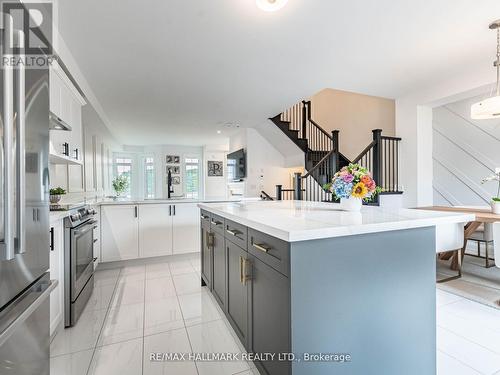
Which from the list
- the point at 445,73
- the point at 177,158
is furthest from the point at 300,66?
the point at 177,158

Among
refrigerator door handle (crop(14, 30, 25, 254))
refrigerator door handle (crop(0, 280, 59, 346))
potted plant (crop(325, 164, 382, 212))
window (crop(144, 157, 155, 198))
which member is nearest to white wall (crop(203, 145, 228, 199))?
window (crop(144, 157, 155, 198))

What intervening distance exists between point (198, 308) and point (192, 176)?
7.21 meters

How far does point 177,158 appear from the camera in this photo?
357 inches

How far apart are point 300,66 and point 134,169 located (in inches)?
298

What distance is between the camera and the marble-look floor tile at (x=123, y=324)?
194cm

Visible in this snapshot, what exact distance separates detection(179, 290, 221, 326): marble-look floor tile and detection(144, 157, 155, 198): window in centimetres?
691

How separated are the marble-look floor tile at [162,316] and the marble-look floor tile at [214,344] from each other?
0.19m

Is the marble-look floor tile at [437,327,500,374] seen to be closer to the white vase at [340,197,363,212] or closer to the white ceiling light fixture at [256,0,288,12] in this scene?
the white vase at [340,197,363,212]

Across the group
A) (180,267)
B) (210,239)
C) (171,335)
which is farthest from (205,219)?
(180,267)

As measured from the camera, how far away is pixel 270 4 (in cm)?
192

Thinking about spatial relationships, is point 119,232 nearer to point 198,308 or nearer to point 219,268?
point 198,308

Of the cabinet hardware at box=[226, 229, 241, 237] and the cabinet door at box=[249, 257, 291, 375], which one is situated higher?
the cabinet hardware at box=[226, 229, 241, 237]

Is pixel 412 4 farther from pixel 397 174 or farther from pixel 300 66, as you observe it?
pixel 397 174

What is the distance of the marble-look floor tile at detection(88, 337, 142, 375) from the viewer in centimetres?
159
